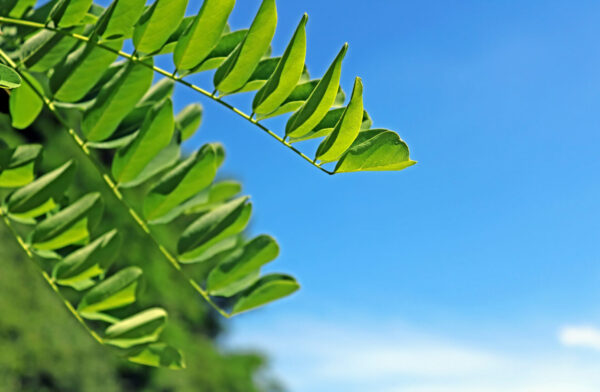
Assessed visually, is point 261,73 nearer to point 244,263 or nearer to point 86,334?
point 244,263

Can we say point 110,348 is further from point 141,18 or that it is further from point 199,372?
point 199,372

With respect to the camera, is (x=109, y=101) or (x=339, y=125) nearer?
(x=339, y=125)

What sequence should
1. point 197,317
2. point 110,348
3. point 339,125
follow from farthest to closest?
point 197,317 → point 110,348 → point 339,125

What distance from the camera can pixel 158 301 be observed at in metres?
10.8

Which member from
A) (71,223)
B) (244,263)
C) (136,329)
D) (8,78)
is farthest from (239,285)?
(8,78)

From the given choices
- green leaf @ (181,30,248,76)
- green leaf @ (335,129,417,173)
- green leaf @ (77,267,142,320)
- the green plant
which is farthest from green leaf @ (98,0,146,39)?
green leaf @ (77,267,142,320)

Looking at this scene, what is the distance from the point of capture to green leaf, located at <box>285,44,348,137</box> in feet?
2.47

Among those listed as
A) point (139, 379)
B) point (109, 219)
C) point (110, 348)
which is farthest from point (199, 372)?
point (110, 348)

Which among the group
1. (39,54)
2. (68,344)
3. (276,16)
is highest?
(68,344)

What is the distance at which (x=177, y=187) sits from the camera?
3.60ft

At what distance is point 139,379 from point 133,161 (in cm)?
1016

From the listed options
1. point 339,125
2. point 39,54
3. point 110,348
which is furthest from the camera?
point 110,348

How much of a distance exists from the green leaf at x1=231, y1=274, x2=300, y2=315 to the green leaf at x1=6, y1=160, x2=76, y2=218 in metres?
0.35

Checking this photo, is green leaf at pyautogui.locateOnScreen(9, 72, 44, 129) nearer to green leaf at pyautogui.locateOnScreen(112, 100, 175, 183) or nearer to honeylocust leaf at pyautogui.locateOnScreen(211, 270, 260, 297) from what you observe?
green leaf at pyautogui.locateOnScreen(112, 100, 175, 183)
